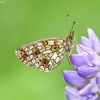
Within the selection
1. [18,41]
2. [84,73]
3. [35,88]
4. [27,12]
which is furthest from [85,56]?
[27,12]

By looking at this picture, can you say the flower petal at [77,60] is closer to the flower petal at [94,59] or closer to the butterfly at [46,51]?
the flower petal at [94,59]

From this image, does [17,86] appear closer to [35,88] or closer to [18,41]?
[35,88]

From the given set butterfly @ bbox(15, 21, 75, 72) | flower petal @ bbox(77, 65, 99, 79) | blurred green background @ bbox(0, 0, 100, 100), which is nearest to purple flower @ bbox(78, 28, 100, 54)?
flower petal @ bbox(77, 65, 99, 79)

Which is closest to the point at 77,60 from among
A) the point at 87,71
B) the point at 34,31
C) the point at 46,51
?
the point at 87,71

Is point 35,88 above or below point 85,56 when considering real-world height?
below

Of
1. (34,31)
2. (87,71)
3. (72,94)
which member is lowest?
(72,94)

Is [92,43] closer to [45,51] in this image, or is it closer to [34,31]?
[45,51]
